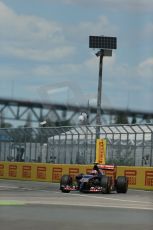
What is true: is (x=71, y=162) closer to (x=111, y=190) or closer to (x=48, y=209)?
(x=111, y=190)

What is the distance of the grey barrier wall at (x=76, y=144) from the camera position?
34.5m

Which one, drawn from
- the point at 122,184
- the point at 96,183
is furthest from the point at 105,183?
the point at 122,184

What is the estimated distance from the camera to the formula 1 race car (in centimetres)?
2594

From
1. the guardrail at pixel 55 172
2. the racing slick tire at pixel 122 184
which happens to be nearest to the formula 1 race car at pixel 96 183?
the racing slick tire at pixel 122 184

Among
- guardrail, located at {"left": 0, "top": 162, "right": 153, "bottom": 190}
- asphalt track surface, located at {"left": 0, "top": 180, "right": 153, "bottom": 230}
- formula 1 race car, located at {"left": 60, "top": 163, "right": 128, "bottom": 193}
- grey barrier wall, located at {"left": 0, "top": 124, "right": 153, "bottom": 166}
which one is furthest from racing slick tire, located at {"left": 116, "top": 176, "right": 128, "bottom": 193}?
asphalt track surface, located at {"left": 0, "top": 180, "right": 153, "bottom": 230}

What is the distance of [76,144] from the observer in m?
40.1

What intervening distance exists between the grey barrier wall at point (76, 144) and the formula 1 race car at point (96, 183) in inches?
268

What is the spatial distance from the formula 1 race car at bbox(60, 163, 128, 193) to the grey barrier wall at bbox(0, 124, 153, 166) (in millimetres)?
6804

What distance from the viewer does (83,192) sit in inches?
1040

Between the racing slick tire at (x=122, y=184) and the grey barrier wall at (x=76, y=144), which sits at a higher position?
the grey barrier wall at (x=76, y=144)

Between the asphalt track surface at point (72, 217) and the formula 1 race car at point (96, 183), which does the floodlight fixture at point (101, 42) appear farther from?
the asphalt track surface at point (72, 217)

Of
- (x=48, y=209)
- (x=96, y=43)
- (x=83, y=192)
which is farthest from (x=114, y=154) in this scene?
(x=48, y=209)

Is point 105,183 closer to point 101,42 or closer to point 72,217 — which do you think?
point 72,217

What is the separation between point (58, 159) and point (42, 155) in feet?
5.94
